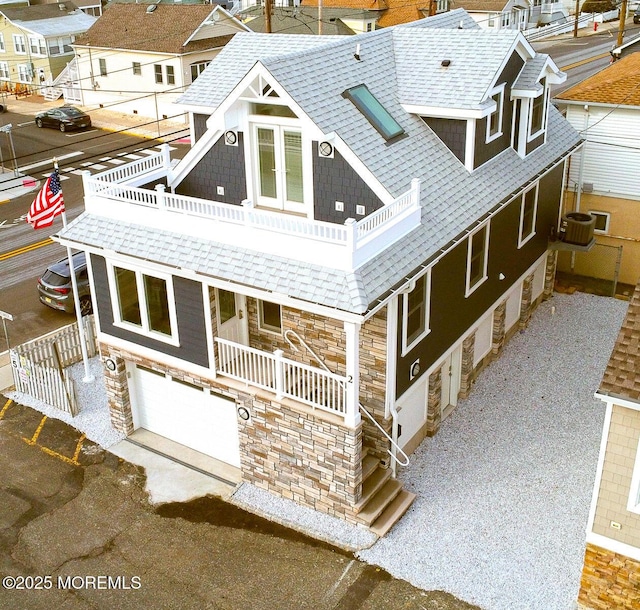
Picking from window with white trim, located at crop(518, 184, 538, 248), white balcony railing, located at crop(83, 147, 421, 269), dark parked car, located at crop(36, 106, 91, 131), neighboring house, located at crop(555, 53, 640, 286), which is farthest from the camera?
dark parked car, located at crop(36, 106, 91, 131)

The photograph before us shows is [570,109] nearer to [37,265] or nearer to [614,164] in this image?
[614,164]

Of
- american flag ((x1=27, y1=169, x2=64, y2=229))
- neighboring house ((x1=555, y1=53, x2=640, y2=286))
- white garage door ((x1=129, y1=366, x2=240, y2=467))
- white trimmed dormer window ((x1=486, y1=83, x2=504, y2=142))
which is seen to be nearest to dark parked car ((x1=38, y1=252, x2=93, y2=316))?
american flag ((x1=27, y1=169, x2=64, y2=229))

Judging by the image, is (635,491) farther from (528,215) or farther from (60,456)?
(60,456)

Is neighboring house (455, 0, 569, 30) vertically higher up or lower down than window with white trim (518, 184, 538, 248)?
higher up

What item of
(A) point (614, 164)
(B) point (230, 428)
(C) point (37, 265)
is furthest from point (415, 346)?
(C) point (37, 265)

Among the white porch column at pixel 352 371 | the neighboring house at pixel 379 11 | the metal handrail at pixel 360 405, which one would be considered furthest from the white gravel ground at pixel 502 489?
the neighboring house at pixel 379 11

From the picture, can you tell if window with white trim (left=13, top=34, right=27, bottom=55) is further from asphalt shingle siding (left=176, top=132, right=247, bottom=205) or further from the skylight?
the skylight
